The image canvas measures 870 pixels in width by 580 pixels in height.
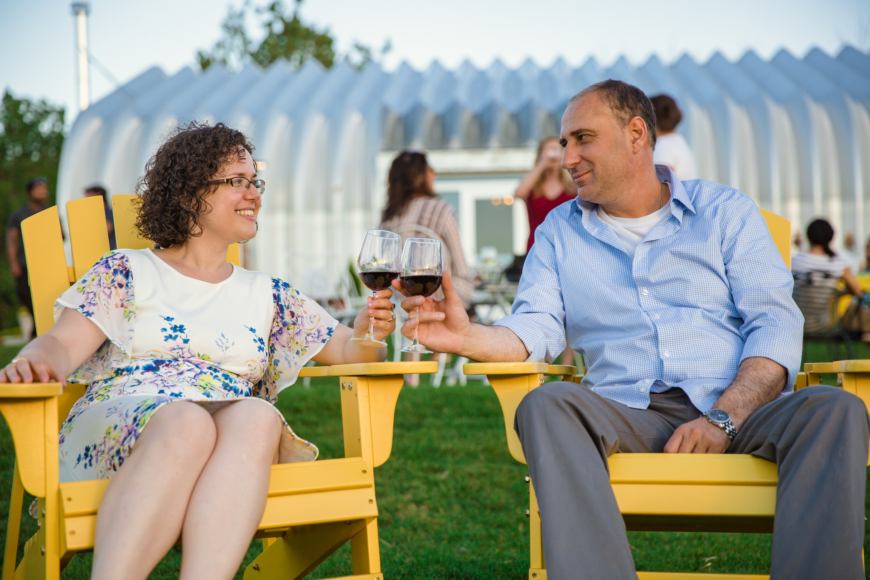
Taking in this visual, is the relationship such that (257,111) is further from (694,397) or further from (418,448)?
(694,397)

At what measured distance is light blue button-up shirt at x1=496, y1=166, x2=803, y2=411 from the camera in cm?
195

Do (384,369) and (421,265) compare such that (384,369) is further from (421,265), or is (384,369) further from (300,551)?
(300,551)

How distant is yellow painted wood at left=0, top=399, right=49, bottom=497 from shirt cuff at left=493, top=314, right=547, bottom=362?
115 cm

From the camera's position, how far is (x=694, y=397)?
A: 192 centimetres

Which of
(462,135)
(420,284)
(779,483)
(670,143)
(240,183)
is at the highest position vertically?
(462,135)

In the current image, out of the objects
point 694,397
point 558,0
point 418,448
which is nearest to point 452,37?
point 558,0

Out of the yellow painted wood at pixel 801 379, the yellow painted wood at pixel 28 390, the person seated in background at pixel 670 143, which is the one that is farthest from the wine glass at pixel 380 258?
the person seated in background at pixel 670 143

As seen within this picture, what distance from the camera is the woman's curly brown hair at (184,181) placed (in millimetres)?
2010

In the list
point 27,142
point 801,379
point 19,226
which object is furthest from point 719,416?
point 27,142

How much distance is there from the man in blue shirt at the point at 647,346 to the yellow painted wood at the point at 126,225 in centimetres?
103

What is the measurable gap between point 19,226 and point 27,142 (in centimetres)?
1991

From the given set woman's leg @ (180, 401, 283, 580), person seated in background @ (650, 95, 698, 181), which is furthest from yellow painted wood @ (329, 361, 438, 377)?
person seated in background @ (650, 95, 698, 181)

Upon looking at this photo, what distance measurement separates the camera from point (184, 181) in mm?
2018

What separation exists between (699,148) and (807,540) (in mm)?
8808
